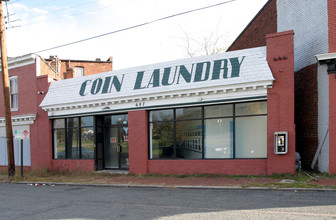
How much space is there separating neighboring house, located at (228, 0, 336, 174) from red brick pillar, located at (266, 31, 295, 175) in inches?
46.4

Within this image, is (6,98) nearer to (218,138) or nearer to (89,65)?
(218,138)

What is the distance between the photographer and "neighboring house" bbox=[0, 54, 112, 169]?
57.0 ft

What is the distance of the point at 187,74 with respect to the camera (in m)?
13.2

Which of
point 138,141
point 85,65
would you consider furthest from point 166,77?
point 85,65

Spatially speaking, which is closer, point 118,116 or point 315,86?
point 315,86

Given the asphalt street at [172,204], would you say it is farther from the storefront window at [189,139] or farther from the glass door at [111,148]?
the glass door at [111,148]

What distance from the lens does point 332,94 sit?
1122 centimetres

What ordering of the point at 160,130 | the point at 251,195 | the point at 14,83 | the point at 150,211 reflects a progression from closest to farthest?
the point at 150,211 → the point at 251,195 → the point at 160,130 → the point at 14,83

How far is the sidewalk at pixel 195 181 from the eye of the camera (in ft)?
32.3

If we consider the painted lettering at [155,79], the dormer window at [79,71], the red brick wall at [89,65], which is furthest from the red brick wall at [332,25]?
the dormer window at [79,71]

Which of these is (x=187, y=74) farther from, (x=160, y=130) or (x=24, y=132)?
(x=24, y=132)

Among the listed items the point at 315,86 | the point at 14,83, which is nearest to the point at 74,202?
the point at 315,86

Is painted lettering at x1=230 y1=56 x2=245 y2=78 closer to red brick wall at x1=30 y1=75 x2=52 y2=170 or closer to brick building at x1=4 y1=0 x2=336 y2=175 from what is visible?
brick building at x1=4 y1=0 x2=336 y2=175

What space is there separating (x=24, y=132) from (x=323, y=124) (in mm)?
13370
